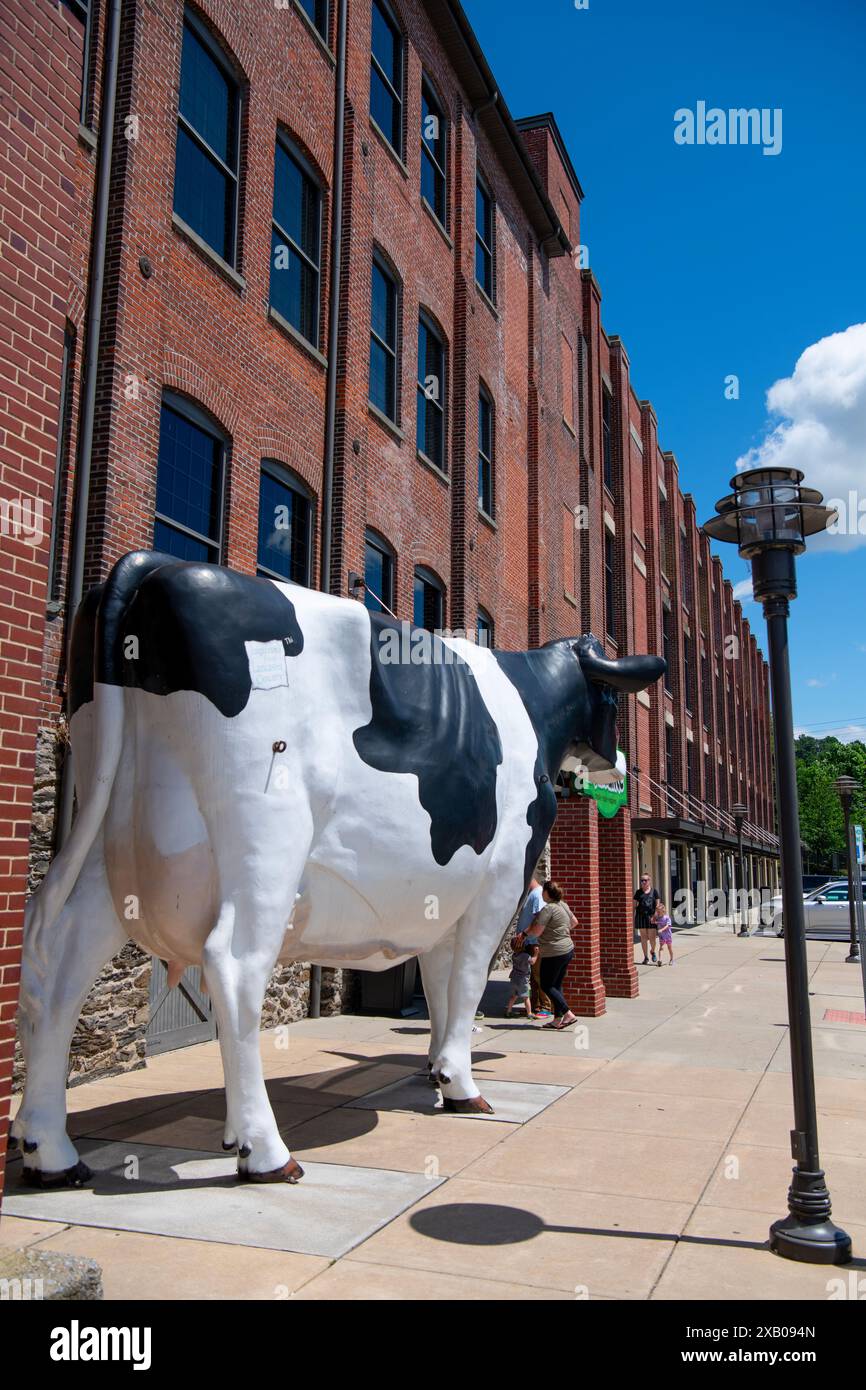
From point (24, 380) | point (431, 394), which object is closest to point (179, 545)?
point (24, 380)

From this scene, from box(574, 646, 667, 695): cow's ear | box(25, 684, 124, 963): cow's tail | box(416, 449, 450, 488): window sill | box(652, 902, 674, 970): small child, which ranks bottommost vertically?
box(652, 902, 674, 970): small child

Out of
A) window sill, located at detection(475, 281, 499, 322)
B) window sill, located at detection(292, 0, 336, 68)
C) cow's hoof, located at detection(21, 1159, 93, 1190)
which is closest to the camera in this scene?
cow's hoof, located at detection(21, 1159, 93, 1190)

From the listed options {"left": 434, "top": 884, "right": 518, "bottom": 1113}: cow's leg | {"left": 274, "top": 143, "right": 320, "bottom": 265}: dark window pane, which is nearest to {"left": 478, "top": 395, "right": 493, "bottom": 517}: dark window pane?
{"left": 274, "top": 143, "right": 320, "bottom": 265}: dark window pane

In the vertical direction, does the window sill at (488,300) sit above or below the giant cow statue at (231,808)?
above

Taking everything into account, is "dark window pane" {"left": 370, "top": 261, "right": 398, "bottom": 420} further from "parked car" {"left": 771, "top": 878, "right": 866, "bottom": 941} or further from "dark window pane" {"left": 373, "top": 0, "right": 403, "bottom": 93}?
"parked car" {"left": 771, "top": 878, "right": 866, "bottom": 941}

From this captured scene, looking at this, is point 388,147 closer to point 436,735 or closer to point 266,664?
point 436,735

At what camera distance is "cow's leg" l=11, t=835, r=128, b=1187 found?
207 inches

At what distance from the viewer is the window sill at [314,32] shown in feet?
40.6

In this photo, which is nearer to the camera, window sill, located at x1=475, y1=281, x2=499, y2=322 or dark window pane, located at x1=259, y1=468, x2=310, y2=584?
dark window pane, located at x1=259, y1=468, x2=310, y2=584

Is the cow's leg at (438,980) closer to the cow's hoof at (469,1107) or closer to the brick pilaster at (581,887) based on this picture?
the cow's hoof at (469,1107)

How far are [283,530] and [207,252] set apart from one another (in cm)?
303

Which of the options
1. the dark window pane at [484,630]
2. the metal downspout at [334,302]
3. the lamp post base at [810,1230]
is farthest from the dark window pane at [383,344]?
the lamp post base at [810,1230]

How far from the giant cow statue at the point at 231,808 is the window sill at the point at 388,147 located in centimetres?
1084
